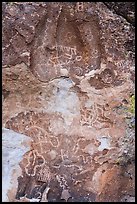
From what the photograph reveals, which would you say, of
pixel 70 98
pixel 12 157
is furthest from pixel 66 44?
pixel 12 157

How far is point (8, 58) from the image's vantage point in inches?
74.0

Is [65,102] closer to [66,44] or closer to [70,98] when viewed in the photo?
[70,98]

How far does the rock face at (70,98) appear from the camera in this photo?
6.11 feet

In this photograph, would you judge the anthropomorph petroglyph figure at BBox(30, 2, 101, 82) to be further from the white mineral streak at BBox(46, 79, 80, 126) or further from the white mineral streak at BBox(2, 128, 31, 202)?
the white mineral streak at BBox(2, 128, 31, 202)

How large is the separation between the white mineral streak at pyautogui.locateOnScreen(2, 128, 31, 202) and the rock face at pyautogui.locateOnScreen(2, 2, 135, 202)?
22mm

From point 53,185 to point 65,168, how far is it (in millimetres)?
91

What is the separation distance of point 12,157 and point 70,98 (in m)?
0.36

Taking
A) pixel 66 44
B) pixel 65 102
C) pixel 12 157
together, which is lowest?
pixel 12 157

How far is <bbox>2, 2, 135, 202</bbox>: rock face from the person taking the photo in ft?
6.11

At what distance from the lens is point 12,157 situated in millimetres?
2047

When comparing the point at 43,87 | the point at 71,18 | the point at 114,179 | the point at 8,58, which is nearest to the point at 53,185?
the point at 114,179

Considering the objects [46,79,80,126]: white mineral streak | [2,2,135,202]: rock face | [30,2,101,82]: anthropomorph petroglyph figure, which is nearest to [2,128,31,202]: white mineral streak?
[2,2,135,202]: rock face

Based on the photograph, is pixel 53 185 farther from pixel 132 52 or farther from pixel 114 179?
pixel 132 52

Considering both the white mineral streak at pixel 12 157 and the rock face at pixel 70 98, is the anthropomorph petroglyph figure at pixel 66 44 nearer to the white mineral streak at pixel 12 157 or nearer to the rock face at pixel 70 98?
the rock face at pixel 70 98
